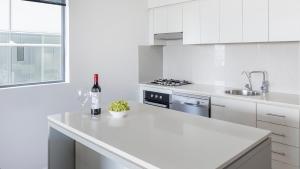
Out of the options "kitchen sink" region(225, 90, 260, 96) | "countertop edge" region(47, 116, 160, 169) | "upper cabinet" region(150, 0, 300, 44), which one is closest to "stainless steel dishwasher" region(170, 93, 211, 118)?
"kitchen sink" region(225, 90, 260, 96)

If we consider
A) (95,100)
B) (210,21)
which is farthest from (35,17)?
(210,21)

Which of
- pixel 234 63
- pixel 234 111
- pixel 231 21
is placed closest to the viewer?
pixel 234 111

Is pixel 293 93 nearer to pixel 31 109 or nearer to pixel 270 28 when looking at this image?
pixel 270 28

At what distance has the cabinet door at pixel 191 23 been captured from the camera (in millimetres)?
3818

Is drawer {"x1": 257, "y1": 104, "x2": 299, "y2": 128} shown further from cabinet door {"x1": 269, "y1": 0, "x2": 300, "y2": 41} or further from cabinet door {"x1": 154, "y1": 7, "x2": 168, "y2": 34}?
cabinet door {"x1": 154, "y1": 7, "x2": 168, "y2": 34}

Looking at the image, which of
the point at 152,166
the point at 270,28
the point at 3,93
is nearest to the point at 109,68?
the point at 3,93

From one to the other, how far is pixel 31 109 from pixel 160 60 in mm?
2443

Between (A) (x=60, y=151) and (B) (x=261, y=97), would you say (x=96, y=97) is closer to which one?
(A) (x=60, y=151)

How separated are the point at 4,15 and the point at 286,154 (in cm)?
349

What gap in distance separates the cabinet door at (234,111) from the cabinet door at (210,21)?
0.89m

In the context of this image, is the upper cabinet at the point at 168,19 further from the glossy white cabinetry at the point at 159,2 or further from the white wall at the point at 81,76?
the white wall at the point at 81,76

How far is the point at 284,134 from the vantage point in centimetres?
283

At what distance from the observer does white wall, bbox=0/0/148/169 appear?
2988mm

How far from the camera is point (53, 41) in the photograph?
3426 mm
